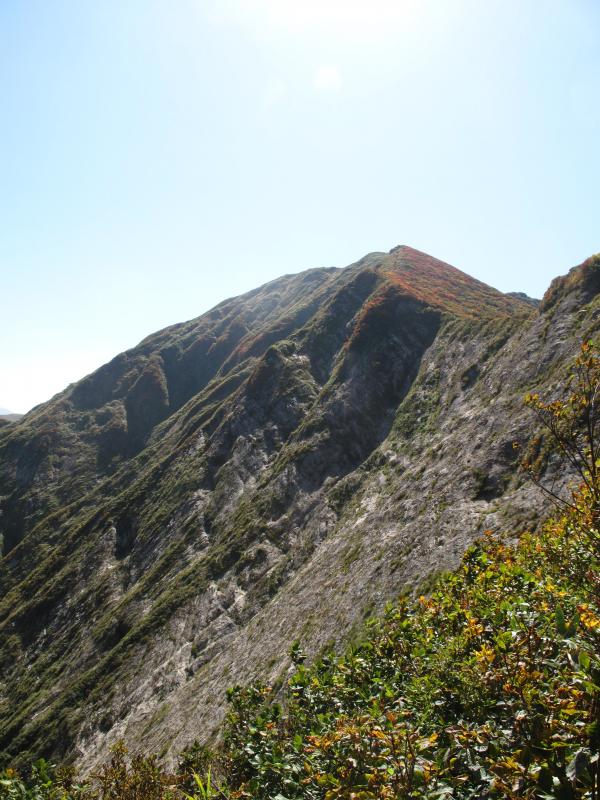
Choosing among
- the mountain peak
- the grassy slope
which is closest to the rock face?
the mountain peak

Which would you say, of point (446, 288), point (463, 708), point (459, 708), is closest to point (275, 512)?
point (459, 708)

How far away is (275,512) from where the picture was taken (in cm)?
5350

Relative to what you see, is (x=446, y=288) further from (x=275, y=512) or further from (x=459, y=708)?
(x=459, y=708)

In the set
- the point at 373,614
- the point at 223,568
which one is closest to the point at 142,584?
the point at 223,568

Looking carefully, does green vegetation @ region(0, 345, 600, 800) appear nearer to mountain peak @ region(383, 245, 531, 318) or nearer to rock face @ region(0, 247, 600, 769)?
rock face @ region(0, 247, 600, 769)

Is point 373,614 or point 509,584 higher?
point 509,584

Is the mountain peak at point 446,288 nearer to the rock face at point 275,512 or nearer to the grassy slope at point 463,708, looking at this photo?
the rock face at point 275,512

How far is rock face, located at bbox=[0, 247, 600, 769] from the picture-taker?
32656mm

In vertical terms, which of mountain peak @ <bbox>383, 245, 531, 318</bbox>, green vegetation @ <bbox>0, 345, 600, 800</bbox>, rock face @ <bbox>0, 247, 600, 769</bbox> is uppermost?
mountain peak @ <bbox>383, 245, 531, 318</bbox>

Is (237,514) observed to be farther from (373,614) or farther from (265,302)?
(265,302)

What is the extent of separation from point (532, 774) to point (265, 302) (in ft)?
556

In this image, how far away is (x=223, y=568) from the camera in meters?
50.5

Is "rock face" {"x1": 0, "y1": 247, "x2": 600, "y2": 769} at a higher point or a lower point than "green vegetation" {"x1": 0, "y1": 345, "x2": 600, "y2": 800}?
lower

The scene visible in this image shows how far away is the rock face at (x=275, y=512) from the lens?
107 feet
